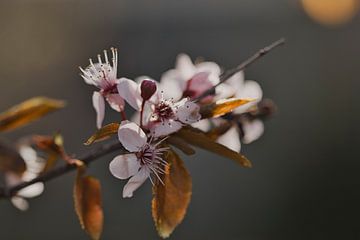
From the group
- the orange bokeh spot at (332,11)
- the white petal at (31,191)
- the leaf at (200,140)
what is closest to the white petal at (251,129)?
the leaf at (200,140)

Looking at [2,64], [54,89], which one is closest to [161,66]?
[54,89]

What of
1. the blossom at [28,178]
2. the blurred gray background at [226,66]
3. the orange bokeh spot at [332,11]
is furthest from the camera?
the orange bokeh spot at [332,11]

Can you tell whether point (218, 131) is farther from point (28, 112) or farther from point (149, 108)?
point (28, 112)

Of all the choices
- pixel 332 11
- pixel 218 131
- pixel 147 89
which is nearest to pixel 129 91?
pixel 147 89

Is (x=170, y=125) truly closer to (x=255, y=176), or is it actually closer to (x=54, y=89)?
(x=255, y=176)

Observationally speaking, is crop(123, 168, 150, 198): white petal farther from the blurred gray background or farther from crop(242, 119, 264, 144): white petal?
the blurred gray background

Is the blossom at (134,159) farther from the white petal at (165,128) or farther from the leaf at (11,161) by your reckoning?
the leaf at (11,161)
